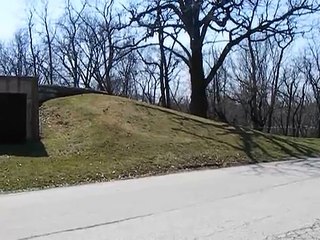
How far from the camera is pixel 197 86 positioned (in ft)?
99.9

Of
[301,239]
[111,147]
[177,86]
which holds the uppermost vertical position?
[177,86]

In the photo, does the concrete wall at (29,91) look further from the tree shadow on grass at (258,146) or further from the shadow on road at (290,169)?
the shadow on road at (290,169)

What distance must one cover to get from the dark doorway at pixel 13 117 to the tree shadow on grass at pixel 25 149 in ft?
3.60

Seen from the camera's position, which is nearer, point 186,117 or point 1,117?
point 1,117

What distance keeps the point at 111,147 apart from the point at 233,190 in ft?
22.1

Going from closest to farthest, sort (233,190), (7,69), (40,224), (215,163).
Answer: (40,224) < (233,190) < (215,163) < (7,69)

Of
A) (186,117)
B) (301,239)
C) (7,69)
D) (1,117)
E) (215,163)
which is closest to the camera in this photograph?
(301,239)

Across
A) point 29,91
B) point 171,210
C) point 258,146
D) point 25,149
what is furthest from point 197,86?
point 171,210

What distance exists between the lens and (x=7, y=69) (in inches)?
2429

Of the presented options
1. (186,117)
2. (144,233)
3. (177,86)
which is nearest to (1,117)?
(186,117)

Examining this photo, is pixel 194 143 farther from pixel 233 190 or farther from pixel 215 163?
pixel 233 190

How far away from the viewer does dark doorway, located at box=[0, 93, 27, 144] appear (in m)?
18.0

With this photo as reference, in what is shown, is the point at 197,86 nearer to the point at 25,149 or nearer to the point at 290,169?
the point at 290,169

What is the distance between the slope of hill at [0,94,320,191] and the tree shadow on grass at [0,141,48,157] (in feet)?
0.09
